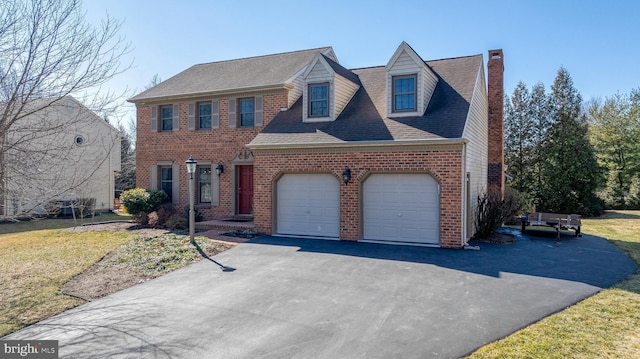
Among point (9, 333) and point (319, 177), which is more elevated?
point (319, 177)

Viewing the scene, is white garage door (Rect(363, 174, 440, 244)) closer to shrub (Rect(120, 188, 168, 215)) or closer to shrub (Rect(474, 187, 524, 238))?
shrub (Rect(474, 187, 524, 238))

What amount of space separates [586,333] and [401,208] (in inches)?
257

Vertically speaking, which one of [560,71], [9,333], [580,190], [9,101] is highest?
[560,71]

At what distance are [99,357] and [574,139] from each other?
2552 cm

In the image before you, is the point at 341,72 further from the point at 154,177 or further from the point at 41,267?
the point at 41,267

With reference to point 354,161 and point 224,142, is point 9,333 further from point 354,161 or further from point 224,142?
point 224,142

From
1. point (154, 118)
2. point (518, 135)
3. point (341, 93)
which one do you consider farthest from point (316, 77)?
point (518, 135)

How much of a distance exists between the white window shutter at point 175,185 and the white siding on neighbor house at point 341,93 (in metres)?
7.78

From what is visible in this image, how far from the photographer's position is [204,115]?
667 inches

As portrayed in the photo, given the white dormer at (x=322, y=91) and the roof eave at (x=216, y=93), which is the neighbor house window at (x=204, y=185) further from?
the white dormer at (x=322, y=91)

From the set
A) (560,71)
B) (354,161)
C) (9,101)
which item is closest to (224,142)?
(354,161)

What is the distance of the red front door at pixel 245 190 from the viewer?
16.0 meters

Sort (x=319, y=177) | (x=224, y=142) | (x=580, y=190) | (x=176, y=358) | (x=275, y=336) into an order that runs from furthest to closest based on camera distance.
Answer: (x=580, y=190) < (x=224, y=142) < (x=319, y=177) < (x=275, y=336) < (x=176, y=358)

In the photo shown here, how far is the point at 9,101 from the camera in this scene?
6027 millimetres
